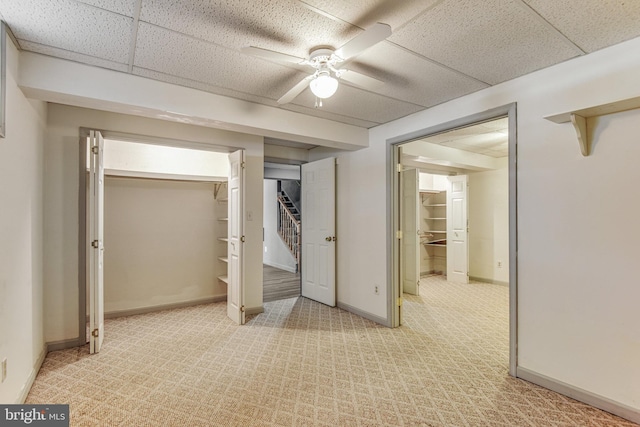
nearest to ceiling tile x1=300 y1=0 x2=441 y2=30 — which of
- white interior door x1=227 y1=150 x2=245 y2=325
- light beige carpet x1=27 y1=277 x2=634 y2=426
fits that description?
white interior door x1=227 y1=150 x2=245 y2=325

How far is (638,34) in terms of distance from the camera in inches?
71.7

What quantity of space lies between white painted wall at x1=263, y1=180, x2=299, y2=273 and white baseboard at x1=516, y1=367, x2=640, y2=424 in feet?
18.3

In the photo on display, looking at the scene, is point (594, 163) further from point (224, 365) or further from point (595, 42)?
point (224, 365)

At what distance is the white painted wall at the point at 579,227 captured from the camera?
1.92 metres

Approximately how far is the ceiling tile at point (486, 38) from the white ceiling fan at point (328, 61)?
0.33 meters

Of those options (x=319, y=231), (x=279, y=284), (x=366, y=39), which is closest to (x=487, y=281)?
(x=319, y=231)

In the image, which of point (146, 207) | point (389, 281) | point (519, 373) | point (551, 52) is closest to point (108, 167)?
point (146, 207)

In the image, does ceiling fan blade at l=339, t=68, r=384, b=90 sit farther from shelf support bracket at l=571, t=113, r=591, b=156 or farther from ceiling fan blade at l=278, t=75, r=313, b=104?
shelf support bracket at l=571, t=113, r=591, b=156

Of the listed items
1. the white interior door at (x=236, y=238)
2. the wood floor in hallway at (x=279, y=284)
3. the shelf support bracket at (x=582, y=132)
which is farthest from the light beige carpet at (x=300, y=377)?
the shelf support bracket at (x=582, y=132)

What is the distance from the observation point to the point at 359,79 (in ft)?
6.78

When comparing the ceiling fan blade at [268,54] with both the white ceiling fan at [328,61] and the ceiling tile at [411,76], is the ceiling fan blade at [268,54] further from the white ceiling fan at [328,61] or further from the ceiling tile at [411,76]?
the ceiling tile at [411,76]

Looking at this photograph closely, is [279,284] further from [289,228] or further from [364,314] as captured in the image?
[364,314]

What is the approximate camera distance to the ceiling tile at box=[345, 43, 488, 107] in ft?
6.75

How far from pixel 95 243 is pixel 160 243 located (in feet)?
4.63
